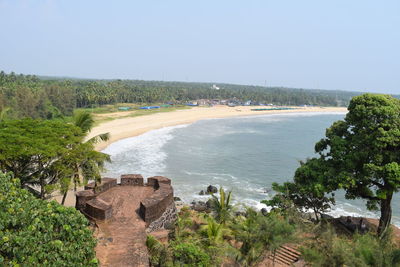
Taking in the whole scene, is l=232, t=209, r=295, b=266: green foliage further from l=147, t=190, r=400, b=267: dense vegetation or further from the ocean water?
the ocean water

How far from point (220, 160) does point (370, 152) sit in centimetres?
2918

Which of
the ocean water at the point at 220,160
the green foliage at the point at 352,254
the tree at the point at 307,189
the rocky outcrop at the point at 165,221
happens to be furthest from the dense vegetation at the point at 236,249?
the ocean water at the point at 220,160

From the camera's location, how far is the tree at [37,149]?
15.2 metres

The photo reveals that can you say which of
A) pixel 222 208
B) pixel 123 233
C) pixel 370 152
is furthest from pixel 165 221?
pixel 370 152

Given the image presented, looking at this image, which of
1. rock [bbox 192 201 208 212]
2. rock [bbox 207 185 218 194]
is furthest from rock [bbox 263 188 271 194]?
rock [bbox 192 201 208 212]

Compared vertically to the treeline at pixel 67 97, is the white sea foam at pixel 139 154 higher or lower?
lower

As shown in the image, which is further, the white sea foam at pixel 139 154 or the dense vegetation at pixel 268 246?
the white sea foam at pixel 139 154

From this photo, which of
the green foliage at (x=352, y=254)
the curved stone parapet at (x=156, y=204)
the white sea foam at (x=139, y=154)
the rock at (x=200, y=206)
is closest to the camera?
the green foliage at (x=352, y=254)

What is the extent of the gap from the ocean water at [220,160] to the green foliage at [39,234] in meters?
20.9

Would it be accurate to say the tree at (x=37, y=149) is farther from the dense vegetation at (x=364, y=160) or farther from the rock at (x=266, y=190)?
the rock at (x=266, y=190)

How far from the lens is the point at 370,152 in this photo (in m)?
14.5

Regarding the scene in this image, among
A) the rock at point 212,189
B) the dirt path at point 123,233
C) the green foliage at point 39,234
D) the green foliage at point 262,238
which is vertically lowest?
the rock at point 212,189

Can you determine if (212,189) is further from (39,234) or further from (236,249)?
(39,234)

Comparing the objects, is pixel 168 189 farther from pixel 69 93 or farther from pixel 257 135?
pixel 69 93
